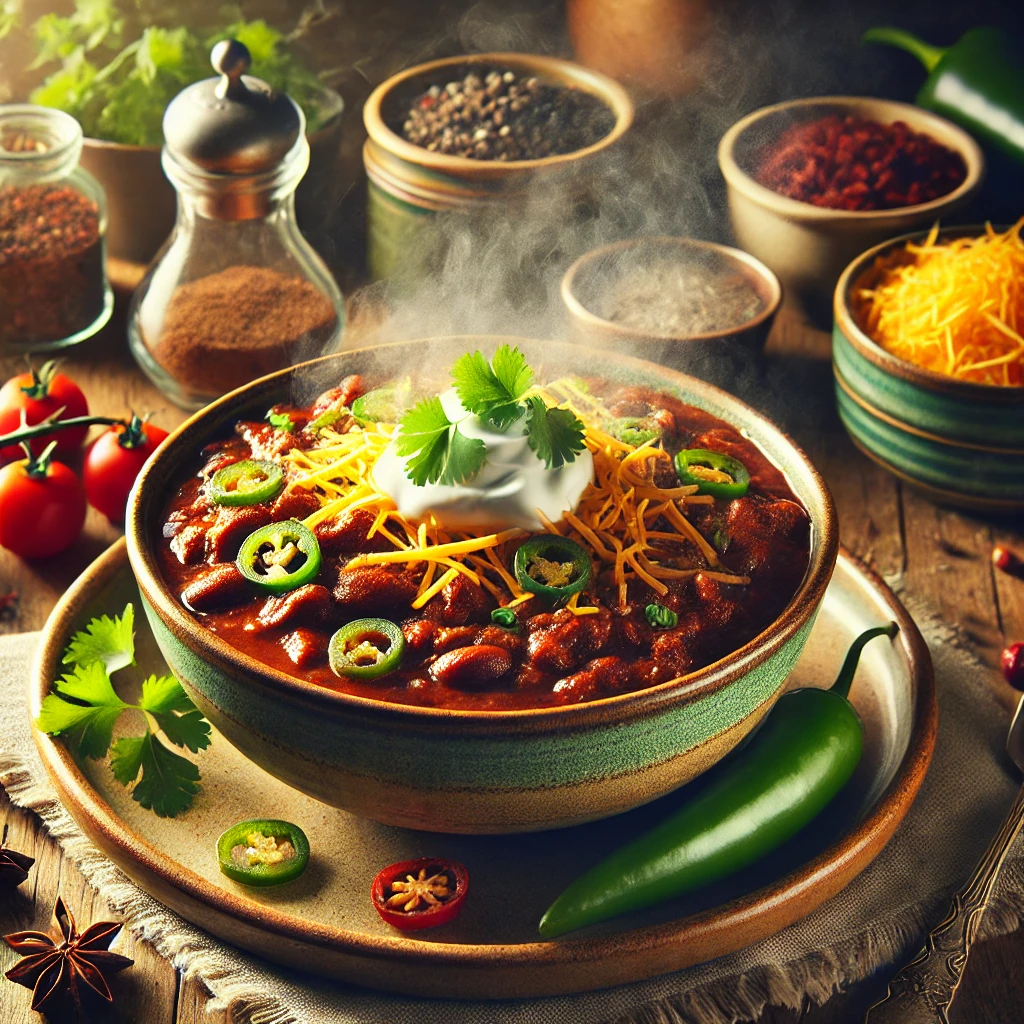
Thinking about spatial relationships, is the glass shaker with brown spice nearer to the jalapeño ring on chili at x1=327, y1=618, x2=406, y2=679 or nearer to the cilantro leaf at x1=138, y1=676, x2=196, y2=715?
the cilantro leaf at x1=138, y1=676, x2=196, y2=715

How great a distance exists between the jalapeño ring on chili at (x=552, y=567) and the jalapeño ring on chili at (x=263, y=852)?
673mm

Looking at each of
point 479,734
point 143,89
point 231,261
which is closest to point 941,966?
point 479,734

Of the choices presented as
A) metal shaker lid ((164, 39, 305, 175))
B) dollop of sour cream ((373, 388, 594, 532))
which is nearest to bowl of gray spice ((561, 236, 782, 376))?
metal shaker lid ((164, 39, 305, 175))

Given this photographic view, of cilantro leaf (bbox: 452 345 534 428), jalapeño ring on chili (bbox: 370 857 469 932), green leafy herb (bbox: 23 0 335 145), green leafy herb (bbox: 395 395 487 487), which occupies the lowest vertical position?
jalapeño ring on chili (bbox: 370 857 469 932)

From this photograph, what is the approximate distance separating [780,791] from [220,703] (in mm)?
1090

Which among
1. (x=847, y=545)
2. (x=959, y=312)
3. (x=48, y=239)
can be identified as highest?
(x=959, y=312)

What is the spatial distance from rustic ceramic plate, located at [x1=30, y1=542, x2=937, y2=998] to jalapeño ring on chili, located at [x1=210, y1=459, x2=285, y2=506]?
1.77 ft

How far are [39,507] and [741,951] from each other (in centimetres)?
220

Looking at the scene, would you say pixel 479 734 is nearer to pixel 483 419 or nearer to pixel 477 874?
pixel 477 874

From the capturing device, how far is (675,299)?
176 inches

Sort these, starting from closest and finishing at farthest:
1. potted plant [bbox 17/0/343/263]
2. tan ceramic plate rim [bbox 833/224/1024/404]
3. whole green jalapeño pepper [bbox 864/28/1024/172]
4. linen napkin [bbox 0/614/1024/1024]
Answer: linen napkin [bbox 0/614/1024/1024], tan ceramic plate rim [bbox 833/224/1024/404], potted plant [bbox 17/0/343/263], whole green jalapeño pepper [bbox 864/28/1024/172]

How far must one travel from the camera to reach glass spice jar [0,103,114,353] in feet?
14.6

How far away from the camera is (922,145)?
489cm

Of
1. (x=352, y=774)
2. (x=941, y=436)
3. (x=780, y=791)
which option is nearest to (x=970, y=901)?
(x=780, y=791)
